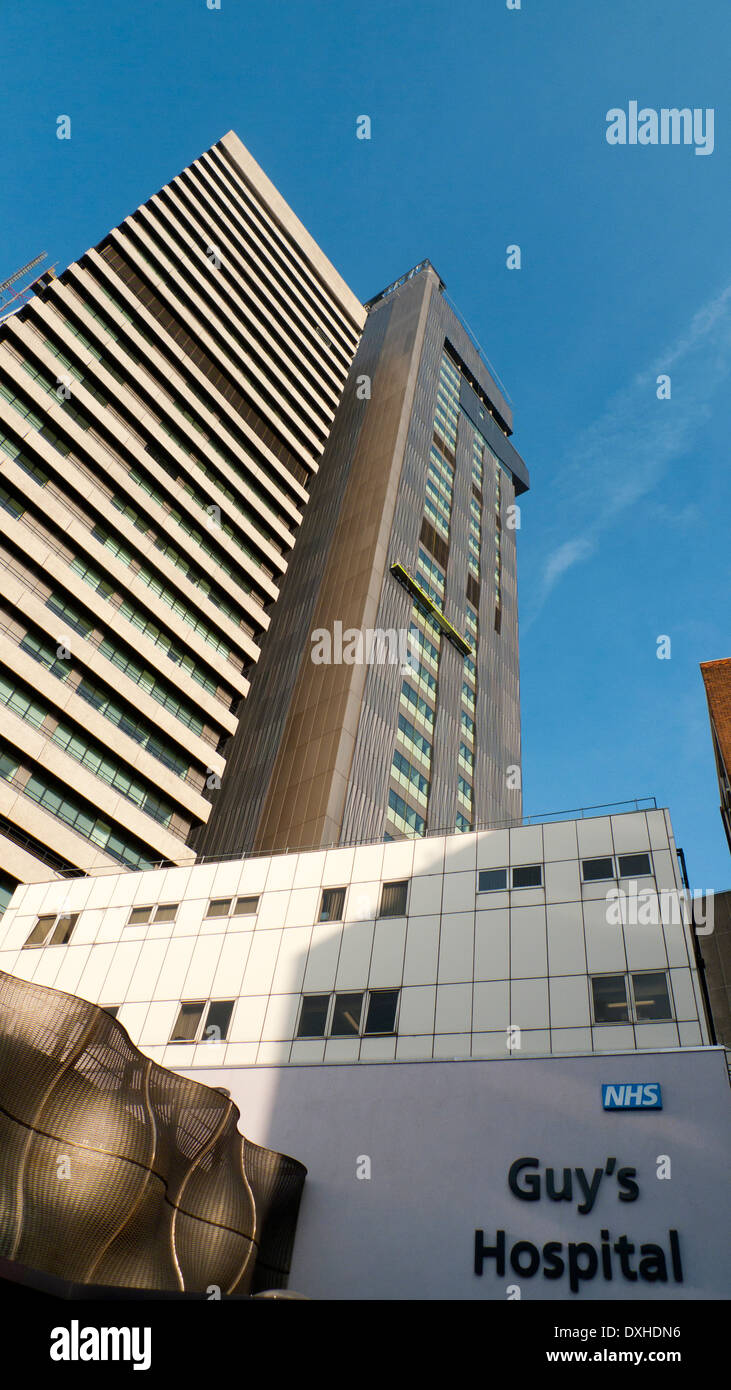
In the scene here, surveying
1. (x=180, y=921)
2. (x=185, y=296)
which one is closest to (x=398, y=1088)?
(x=180, y=921)

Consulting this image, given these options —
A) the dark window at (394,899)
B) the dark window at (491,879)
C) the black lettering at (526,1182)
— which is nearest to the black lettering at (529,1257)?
the black lettering at (526,1182)

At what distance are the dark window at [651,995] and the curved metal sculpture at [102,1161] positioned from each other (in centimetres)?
1106

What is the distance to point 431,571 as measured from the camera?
67.6 meters

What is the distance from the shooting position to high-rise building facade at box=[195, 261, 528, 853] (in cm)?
5050

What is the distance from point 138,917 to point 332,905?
8.03m

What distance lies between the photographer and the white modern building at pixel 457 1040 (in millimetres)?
18984

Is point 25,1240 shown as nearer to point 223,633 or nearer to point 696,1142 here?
point 696,1142

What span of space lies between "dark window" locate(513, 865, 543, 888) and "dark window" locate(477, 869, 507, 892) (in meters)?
0.38

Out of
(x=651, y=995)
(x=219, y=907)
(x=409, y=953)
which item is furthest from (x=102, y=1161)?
(x=219, y=907)

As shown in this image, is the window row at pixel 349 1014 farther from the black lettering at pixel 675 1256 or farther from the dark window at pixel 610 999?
the black lettering at pixel 675 1256

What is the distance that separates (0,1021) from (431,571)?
5609 cm

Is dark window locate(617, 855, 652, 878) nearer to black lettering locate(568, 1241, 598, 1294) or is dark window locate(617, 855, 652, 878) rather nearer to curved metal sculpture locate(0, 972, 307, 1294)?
black lettering locate(568, 1241, 598, 1294)

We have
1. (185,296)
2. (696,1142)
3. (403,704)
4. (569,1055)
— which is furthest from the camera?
(185,296)
